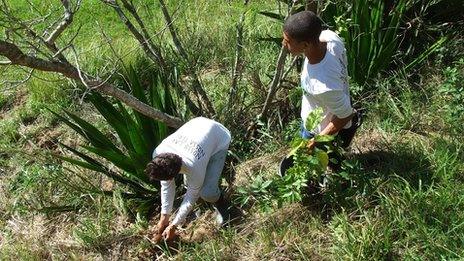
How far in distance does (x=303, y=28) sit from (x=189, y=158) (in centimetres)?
116

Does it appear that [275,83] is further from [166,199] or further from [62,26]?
[62,26]

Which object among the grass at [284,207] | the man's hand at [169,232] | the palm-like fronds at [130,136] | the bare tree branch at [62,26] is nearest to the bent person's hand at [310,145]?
the grass at [284,207]

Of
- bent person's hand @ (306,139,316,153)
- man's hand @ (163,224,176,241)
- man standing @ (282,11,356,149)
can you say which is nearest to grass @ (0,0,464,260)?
man's hand @ (163,224,176,241)

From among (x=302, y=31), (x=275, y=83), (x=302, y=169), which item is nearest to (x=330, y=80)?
(x=302, y=31)

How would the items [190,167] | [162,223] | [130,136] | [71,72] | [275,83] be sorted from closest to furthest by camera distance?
[71,72], [190,167], [162,223], [130,136], [275,83]

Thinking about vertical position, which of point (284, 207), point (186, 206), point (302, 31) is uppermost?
point (302, 31)

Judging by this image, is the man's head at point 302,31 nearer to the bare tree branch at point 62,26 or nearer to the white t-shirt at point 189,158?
the white t-shirt at point 189,158

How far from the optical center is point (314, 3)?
4055 mm

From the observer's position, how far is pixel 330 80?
2818 millimetres

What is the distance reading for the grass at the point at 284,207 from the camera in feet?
10.4

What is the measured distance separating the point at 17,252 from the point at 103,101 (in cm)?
121

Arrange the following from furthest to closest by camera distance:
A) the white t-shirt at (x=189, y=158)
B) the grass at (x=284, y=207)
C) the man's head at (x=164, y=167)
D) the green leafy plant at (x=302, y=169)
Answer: the white t-shirt at (x=189, y=158)
the man's head at (x=164, y=167)
the grass at (x=284, y=207)
the green leafy plant at (x=302, y=169)

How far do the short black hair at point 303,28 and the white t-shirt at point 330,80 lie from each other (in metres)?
0.14

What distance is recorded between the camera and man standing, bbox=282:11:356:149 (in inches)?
111
